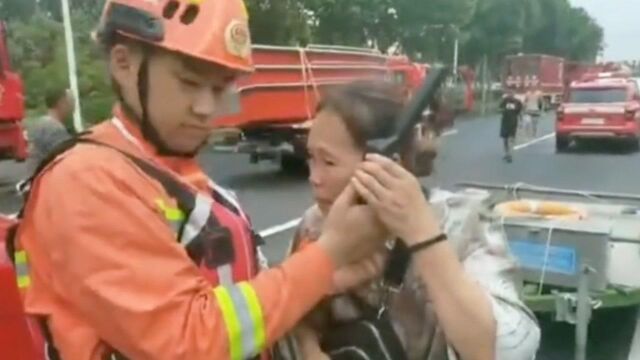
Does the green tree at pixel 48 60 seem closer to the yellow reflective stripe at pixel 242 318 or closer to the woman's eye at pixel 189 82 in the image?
the woman's eye at pixel 189 82

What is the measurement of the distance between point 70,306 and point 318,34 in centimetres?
3239

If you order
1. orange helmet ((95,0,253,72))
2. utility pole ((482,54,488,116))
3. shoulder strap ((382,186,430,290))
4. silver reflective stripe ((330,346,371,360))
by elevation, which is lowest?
utility pole ((482,54,488,116))

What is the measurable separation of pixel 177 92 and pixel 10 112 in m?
13.4

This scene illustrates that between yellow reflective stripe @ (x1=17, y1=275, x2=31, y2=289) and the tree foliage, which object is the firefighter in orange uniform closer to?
yellow reflective stripe @ (x1=17, y1=275, x2=31, y2=289)

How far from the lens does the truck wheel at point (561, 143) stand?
23448 mm

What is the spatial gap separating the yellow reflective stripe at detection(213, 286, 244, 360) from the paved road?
2.59 metres

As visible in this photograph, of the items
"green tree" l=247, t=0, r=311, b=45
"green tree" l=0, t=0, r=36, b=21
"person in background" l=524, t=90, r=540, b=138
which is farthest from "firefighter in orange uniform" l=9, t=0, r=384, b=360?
"green tree" l=0, t=0, r=36, b=21

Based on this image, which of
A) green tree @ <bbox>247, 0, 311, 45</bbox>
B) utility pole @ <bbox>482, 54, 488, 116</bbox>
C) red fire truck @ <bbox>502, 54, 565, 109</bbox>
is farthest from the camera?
utility pole @ <bbox>482, 54, 488, 116</bbox>

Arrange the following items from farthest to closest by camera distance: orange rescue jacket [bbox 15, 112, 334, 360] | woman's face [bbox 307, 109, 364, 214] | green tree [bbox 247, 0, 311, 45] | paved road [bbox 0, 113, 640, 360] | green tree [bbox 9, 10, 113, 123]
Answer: green tree [bbox 247, 0, 311, 45], green tree [bbox 9, 10, 113, 123], paved road [bbox 0, 113, 640, 360], woman's face [bbox 307, 109, 364, 214], orange rescue jacket [bbox 15, 112, 334, 360]

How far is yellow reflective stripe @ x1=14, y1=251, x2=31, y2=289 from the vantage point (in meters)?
1.56

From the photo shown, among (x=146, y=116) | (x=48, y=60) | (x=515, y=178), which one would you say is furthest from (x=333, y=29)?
(x=146, y=116)

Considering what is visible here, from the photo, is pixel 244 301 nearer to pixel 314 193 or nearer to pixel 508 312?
pixel 314 193

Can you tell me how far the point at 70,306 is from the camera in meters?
1.48

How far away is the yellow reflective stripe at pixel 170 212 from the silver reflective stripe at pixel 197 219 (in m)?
0.02
